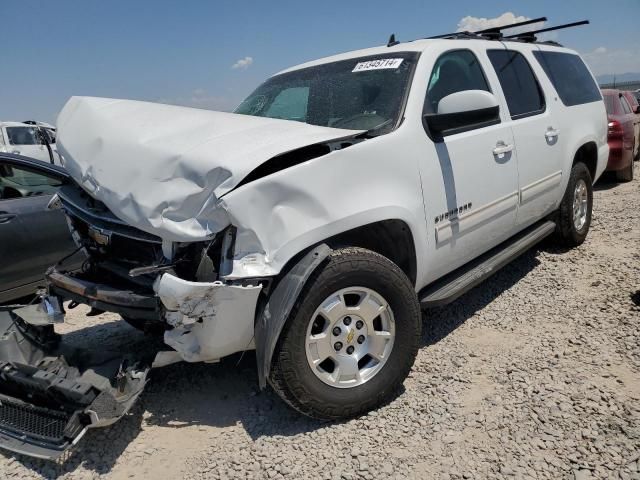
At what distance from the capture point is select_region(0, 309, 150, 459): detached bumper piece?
7.61ft

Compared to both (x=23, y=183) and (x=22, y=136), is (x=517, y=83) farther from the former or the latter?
(x=22, y=136)

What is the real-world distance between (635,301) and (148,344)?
3.71 metres

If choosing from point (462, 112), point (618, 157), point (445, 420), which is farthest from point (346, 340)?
point (618, 157)

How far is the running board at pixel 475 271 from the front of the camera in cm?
309

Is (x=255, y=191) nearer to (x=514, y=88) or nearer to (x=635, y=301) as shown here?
(x=514, y=88)

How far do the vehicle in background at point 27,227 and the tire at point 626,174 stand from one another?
8869 millimetres

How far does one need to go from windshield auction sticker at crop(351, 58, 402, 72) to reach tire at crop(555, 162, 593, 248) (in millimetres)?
2467

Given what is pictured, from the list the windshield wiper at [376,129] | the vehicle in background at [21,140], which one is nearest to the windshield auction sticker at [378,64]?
the windshield wiper at [376,129]

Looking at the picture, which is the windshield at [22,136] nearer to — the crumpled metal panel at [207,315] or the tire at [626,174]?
the crumpled metal panel at [207,315]

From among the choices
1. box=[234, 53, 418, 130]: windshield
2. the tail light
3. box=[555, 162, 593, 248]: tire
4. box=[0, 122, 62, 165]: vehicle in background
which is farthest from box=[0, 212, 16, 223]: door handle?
box=[0, 122, 62, 165]: vehicle in background

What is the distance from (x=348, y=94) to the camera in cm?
328

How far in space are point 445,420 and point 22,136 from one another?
15.8 metres

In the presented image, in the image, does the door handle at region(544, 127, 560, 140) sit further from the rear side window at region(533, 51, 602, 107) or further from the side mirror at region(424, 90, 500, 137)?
the side mirror at region(424, 90, 500, 137)

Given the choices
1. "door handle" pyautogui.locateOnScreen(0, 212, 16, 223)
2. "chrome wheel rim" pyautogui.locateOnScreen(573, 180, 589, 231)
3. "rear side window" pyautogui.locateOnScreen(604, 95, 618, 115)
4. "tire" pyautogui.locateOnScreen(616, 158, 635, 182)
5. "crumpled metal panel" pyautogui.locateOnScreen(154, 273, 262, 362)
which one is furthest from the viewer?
"tire" pyautogui.locateOnScreen(616, 158, 635, 182)
